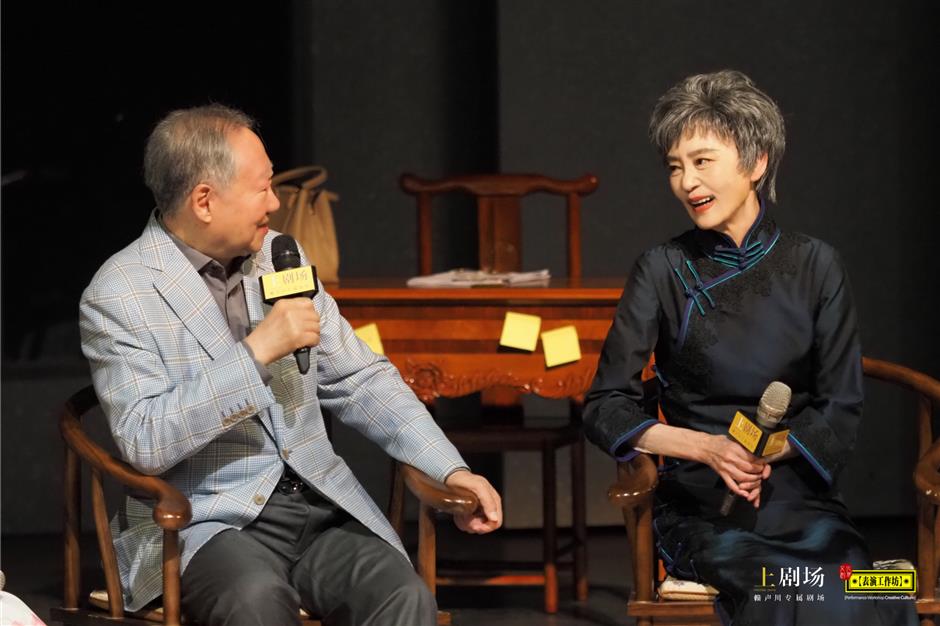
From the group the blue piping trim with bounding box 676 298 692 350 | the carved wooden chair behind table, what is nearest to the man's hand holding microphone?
the blue piping trim with bounding box 676 298 692 350

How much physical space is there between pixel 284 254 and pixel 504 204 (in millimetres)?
1954

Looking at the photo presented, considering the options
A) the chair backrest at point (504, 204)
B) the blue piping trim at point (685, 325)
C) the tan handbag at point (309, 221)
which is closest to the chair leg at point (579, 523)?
the chair backrest at point (504, 204)

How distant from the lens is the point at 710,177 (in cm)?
289

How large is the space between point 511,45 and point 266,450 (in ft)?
8.40

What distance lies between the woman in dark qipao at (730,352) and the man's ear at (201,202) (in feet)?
2.74

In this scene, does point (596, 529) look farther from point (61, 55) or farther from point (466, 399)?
point (61, 55)

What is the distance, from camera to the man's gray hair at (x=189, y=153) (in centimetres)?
277

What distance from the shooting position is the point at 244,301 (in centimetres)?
290

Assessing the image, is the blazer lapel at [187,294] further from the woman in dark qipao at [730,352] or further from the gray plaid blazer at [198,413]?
the woman in dark qipao at [730,352]

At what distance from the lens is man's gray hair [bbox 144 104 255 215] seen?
9.07 ft

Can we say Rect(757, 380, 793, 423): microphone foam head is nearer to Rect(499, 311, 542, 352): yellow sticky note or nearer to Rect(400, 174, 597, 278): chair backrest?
Rect(499, 311, 542, 352): yellow sticky note

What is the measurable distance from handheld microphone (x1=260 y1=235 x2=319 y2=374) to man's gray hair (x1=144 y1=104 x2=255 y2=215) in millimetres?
257

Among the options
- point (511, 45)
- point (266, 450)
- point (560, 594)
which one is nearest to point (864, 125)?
point (511, 45)

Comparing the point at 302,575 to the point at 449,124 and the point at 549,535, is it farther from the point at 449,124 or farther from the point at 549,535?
the point at 449,124
